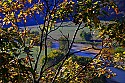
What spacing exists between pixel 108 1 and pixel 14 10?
2809 millimetres

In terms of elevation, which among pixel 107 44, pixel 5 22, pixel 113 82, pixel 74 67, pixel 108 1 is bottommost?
pixel 113 82

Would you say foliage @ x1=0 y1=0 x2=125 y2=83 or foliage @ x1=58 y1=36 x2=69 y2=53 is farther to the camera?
foliage @ x1=58 y1=36 x2=69 y2=53

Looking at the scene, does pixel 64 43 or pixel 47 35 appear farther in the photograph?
pixel 64 43

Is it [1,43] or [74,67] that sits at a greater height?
[1,43]

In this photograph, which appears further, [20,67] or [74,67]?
[74,67]

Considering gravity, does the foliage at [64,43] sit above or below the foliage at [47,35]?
below

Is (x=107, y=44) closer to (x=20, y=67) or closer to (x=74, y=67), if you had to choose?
(x=74, y=67)

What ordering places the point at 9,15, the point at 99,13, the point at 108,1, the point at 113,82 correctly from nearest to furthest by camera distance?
1. the point at 99,13
2. the point at 108,1
3. the point at 9,15
4. the point at 113,82

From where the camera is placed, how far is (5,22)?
24.3 ft

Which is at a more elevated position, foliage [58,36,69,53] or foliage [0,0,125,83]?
foliage [0,0,125,83]

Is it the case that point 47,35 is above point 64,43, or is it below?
above

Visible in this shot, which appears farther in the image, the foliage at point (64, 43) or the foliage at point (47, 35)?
the foliage at point (64, 43)

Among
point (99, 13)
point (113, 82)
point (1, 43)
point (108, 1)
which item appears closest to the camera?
point (1, 43)

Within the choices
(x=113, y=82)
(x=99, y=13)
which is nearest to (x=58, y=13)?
(x=99, y=13)
